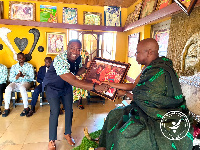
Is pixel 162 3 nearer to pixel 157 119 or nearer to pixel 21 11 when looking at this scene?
pixel 157 119

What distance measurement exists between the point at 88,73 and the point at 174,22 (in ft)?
6.20

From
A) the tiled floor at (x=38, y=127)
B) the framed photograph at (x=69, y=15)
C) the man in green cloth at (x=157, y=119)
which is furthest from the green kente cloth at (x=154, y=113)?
the framed photograph at (x=69, y=15)

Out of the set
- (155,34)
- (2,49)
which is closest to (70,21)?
(2,49)

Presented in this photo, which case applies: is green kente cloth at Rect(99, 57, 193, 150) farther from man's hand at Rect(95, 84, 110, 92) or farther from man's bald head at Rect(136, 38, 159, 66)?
man's hand at Rect(95, 84, 110, 92)

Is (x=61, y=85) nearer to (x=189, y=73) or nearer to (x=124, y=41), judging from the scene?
(x=189, y=73)

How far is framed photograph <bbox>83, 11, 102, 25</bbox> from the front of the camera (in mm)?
5750

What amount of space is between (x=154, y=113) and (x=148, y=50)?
767 millimetres

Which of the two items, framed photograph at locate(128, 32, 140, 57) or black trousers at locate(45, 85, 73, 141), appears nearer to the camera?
black trousers at locate(45, 85, 73, 141)

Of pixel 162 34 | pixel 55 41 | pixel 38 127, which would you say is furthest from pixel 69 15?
pixel 38 127

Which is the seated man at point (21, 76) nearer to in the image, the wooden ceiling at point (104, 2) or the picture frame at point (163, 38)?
the wooden ceiling at point (104, 2)

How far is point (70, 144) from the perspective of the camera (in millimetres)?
3102

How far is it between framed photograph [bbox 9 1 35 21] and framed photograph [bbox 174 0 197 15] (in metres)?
4.51

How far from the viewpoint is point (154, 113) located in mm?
1797

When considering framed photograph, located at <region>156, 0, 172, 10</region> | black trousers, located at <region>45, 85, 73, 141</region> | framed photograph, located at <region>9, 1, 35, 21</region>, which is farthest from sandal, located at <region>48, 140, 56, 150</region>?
framed photograph, located at <region>9, 1, 35, 21</region>
